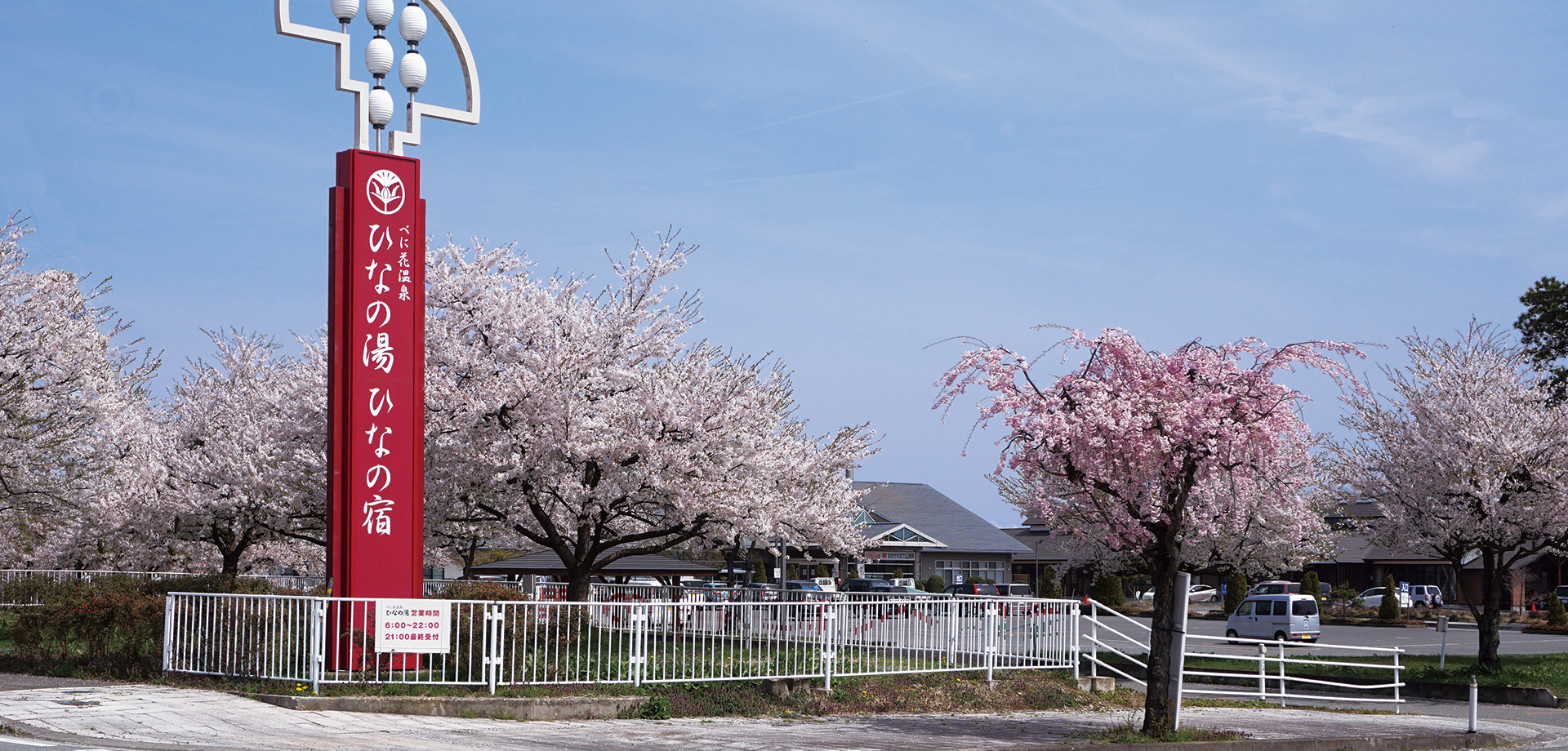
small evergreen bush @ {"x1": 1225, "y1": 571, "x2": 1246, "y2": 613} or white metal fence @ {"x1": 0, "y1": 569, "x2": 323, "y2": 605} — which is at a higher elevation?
white metal fence @ {"x1": 0, "y1": 569, "x2": 323, "y2": 605}

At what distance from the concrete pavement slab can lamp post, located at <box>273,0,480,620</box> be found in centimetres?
249

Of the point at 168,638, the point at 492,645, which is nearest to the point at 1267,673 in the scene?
the point at 492,645

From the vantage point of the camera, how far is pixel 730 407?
68.7 ft

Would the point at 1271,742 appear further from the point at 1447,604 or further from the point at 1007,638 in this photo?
the point at 1447,604

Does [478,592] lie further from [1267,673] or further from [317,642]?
[1267,673]

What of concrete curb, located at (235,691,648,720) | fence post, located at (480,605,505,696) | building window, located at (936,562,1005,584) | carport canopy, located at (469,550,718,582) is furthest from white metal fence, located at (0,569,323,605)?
building window, located at (936,562,1005,584)

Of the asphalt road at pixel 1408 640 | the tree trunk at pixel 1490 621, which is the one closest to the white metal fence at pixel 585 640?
the tree trunk at pixel 1490 621

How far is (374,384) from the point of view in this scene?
51.5 ft

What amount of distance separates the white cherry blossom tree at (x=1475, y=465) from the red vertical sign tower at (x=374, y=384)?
19.3 m

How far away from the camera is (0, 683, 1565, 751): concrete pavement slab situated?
11.6m

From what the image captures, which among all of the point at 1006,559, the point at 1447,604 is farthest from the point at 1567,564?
the point at 1006,559

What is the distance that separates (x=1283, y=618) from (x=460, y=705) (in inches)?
1262

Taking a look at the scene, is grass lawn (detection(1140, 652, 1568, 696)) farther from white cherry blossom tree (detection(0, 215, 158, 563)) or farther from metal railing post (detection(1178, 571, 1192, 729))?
white cherry blossom tree (detection(0, 215, 158, 563))

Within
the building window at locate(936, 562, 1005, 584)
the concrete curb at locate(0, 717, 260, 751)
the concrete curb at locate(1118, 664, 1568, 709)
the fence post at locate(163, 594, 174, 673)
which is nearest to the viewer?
the concrete curb at locate(0, 717, 260, 751)
